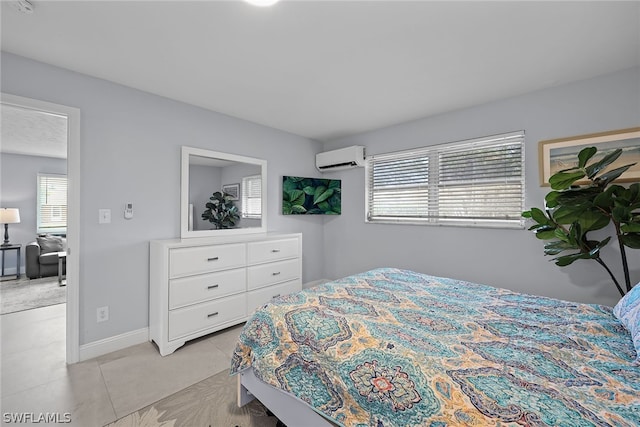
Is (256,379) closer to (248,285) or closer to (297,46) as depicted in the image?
(248,285)

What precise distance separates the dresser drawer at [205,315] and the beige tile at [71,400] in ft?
1.95

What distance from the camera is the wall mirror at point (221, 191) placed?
9.38 feet

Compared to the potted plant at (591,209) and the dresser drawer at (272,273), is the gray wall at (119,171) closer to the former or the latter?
the dresser drawer at (272,273)

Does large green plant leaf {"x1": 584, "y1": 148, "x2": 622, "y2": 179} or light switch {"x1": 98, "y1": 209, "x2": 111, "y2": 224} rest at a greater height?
large green plant leaf {"x1": 584, "y1": 148, "x2": 622, "y2": 179}

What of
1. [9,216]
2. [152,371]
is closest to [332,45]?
[152,371]

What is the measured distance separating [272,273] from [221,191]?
1.12m

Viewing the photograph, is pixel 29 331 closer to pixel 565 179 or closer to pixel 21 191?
pixel 21 191

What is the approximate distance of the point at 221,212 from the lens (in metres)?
3.12

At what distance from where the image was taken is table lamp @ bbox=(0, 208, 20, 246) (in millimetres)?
4676

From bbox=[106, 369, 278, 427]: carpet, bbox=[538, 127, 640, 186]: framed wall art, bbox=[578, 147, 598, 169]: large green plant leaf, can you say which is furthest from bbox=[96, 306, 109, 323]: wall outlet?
bbox=[538, 127, 640, 186]: framed wall art

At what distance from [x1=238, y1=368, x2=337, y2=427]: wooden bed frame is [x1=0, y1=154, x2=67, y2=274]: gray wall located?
6.03m

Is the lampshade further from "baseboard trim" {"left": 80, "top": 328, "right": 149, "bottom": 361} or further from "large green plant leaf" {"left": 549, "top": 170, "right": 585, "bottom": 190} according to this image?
"large green plant leaf" {"left": 549, "top": 170, "right": 585, "bottom": 190}

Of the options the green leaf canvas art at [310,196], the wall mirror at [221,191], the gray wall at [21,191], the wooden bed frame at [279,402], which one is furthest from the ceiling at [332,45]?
the gray wall at [21,191]

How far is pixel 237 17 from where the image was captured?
1.62 meters
